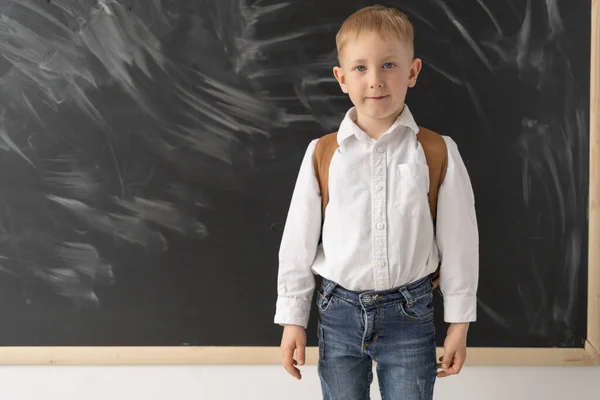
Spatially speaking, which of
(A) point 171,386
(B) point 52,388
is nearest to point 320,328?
(A) point 171,386

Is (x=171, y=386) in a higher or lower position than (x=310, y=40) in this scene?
lower

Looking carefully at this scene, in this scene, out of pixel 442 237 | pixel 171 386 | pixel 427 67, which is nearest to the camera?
pixel 442 237

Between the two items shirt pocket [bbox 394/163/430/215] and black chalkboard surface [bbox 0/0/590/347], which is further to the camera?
black chalkboard surface [bbox 0/0/590/347]

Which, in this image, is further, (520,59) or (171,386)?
(171,386)

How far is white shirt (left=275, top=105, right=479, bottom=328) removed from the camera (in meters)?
1.21

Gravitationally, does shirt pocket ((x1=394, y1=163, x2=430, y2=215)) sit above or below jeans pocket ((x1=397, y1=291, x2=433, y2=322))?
above

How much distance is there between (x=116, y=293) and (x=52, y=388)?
1.09ft

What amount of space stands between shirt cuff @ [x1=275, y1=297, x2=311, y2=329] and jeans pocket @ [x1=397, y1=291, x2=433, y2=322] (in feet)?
0.68

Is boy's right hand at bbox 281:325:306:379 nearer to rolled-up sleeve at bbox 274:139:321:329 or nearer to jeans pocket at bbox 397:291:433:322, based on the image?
rolled-up sleeve at bbox 274:139:321:329

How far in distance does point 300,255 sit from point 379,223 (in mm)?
184

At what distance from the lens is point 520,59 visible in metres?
1.58

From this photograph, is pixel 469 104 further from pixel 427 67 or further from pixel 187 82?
pixel 187 82

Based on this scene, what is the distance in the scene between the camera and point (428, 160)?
4.08 ft

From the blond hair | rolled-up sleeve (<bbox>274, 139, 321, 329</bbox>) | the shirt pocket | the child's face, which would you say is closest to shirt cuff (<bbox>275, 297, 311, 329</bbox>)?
rolled-up sleeve (<bbox>274, 139, 321, 329</bbox>)
